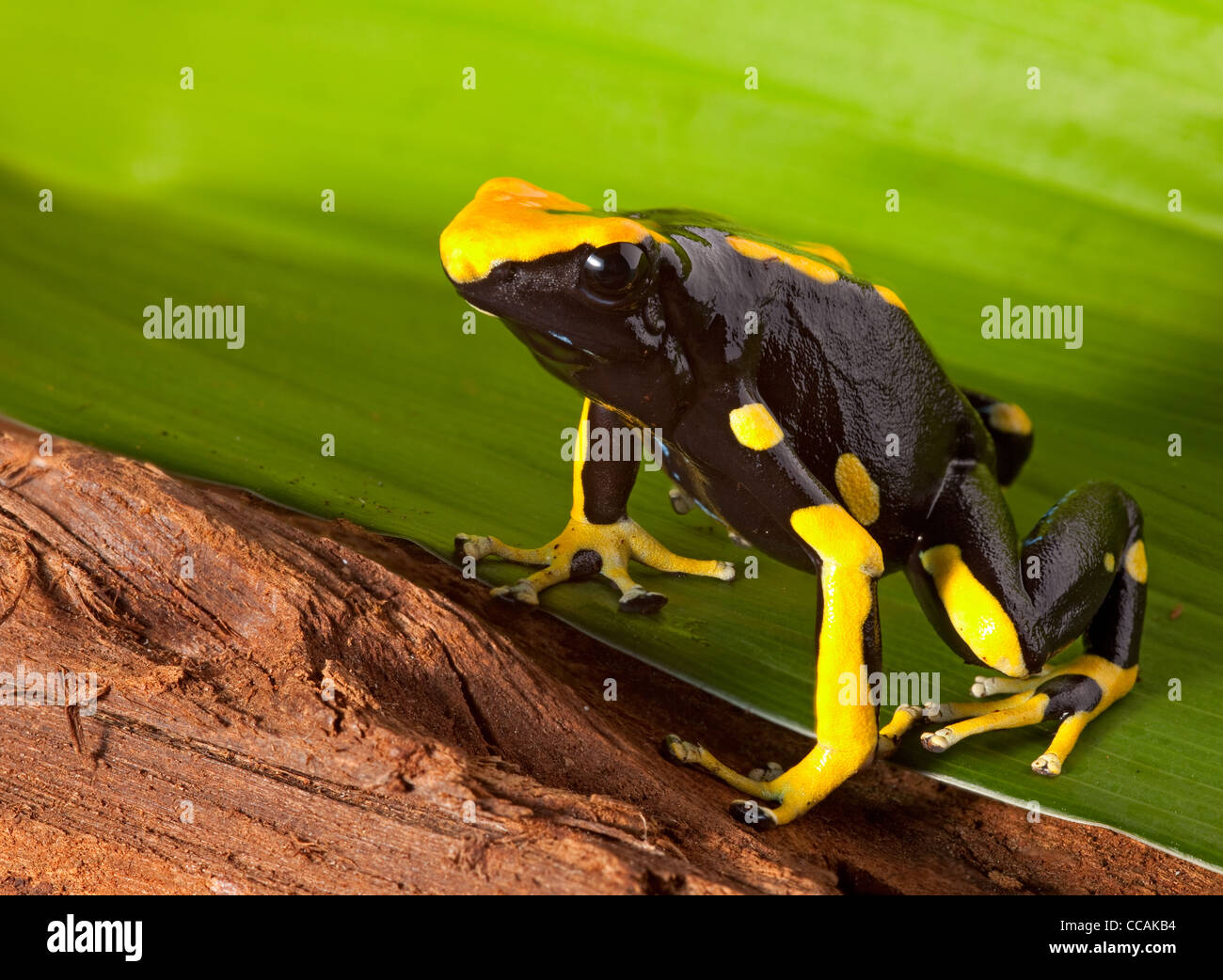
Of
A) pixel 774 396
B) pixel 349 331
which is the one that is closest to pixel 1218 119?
pixel 774 396

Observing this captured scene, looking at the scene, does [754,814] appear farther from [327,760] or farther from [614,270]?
[614,270]

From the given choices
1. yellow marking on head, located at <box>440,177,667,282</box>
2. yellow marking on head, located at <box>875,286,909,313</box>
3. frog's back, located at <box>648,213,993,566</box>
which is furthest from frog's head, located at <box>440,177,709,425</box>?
yellow marking on head, located at <box>875,286,909,313</box>

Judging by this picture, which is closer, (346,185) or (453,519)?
(453,519)

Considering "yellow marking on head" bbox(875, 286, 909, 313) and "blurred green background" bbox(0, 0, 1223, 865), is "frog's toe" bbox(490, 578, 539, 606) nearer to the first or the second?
"blurred green background" bbox(0, 0, 1223, 865)

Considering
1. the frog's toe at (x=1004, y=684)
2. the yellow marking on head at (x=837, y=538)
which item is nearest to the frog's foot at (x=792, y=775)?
the yellow marking on head at (x=837, y=538)

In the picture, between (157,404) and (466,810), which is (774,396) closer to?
(466,810)
